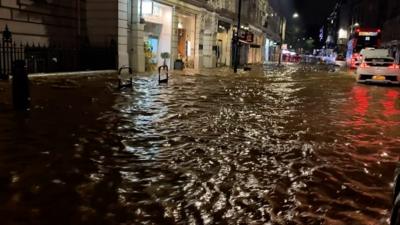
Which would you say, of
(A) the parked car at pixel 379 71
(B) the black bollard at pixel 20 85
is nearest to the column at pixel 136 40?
(A) the parked car at pixel 379 71

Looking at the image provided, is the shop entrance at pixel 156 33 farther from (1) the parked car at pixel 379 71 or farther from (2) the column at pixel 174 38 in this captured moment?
(1) the parked car at pixel 379 71

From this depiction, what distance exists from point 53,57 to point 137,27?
22.6 feet

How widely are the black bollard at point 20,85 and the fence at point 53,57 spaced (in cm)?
631

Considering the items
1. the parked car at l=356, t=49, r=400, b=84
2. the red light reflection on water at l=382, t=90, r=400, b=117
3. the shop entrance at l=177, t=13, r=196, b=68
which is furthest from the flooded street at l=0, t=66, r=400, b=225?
the shop entrance at l=177, t=13, r=196, b=68

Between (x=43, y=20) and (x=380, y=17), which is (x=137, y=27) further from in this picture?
(x=380, y=17)

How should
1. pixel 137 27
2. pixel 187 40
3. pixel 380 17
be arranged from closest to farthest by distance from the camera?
pixel 137 27 < pixel 187 40 < pixel 380 17

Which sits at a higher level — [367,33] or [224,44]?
[367,33]

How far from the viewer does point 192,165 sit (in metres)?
6.37

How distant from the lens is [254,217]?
14.9ft

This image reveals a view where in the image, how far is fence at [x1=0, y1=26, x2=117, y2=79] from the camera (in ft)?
62.5

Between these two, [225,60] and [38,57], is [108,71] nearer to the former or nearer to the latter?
[38,57]

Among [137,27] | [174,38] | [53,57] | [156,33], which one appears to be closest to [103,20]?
[137,27]

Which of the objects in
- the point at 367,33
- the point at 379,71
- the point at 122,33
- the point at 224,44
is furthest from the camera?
the point at 367,33

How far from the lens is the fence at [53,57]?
19.1 meters
